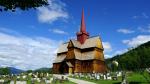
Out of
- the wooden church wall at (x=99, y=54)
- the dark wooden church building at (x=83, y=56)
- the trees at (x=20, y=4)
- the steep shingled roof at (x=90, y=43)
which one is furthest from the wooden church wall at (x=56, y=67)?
the trees at (x=20, y=4)

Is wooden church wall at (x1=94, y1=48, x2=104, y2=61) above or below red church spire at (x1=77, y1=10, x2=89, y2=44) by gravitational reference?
below

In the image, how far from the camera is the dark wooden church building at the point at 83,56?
77625 mm

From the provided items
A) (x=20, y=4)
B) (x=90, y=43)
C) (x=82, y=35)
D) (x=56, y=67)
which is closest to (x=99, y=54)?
(x=90, y=43)

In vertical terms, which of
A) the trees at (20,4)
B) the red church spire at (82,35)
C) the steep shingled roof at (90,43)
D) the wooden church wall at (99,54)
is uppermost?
the red church spire at (82,35)

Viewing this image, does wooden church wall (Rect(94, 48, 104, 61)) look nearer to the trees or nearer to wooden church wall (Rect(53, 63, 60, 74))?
wooden church wall (Rect(53, 63, 60, 74))

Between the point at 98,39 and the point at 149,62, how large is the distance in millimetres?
18628

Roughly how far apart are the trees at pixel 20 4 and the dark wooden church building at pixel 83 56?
193 feet

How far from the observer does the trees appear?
17.3m

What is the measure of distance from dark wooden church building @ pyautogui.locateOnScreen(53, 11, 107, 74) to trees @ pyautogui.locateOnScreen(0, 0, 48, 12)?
5885 centimetres

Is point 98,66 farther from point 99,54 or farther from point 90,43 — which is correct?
point 90,43

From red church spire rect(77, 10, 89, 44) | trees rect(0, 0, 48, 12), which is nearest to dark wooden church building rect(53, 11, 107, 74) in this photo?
red church spire rect(77, 10, 89, 44)

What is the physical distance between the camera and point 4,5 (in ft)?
56.7

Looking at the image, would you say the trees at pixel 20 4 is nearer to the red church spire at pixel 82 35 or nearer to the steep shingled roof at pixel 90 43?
the steep shingled roof at pixel 90 43

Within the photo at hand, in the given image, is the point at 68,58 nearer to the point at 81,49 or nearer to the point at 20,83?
the point at 81,49
